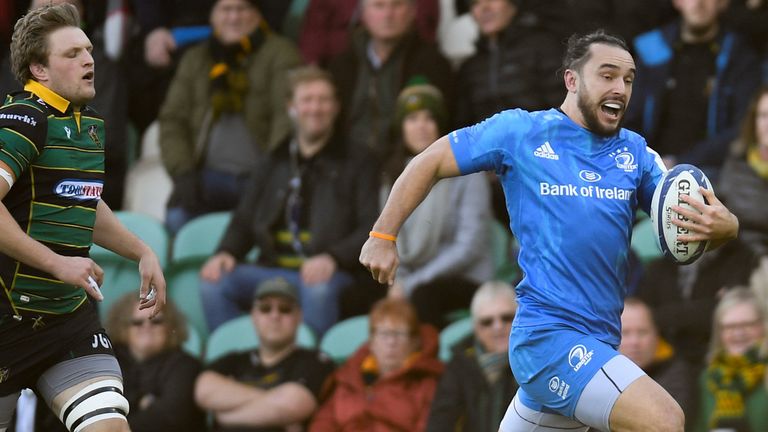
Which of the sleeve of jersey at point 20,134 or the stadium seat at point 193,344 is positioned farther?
the stadium seat at point 193,344

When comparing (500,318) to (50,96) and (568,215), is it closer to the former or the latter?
(568,215)

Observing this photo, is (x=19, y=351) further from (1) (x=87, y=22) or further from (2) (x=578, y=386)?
(1) (x=87, y=22)

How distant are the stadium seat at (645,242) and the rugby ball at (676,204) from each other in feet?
13.2

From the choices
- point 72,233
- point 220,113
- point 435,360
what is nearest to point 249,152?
point 220,113

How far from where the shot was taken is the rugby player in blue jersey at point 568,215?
5.67 m

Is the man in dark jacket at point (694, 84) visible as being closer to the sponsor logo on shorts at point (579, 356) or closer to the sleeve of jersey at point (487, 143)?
the sleeve of jersey at point (487, 143)

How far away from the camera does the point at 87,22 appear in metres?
11.5

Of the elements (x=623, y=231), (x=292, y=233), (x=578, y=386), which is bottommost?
(x=292, y=233)

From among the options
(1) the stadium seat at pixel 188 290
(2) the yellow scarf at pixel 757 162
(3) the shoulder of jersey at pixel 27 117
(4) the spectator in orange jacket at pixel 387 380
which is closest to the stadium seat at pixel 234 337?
(1) the stadium seat at pixel 188 290

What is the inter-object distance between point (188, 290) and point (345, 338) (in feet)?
5.14

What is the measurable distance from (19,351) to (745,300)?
4941mm

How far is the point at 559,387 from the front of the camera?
5727mm

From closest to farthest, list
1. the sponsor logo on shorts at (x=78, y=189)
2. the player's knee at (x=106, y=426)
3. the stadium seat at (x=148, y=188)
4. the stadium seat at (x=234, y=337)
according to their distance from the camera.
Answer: the player's knee at (x=106, y=426) < the sponsor logo on shorts at (x=78, y=189) < the stadium seat at (x=234, y=337) < the stadium seat at (x=148, y=188)

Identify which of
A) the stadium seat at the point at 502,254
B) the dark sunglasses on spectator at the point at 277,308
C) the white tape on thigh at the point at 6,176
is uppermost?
the white tape on thigh at the point at 6,176
